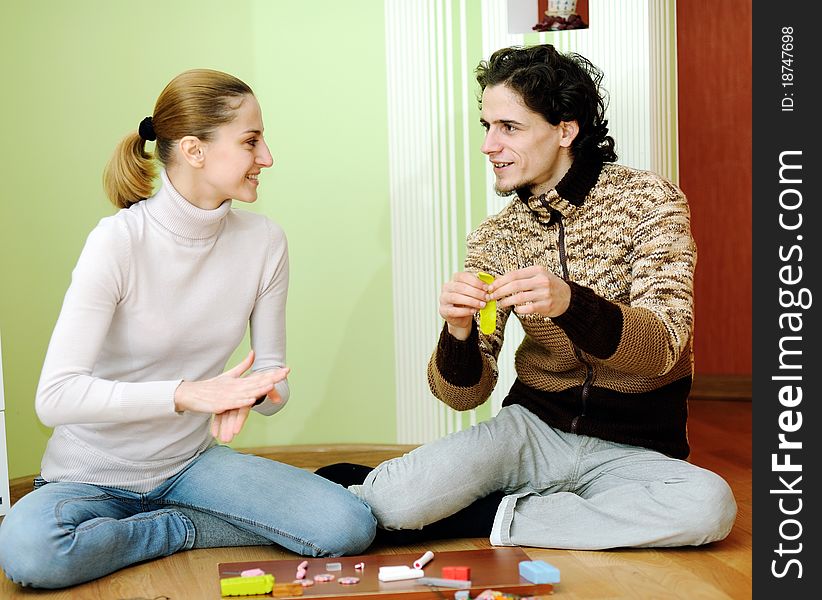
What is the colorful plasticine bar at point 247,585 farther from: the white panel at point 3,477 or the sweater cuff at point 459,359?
the white panel at point 3,477

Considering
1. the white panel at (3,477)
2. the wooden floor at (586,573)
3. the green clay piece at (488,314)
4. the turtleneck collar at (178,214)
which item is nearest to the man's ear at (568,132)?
the green clay piece at (488,314)

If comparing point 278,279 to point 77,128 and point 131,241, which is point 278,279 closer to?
point 131,241

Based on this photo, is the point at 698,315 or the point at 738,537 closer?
the point at 738,537

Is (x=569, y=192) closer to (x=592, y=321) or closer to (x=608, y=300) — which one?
(x=608, y=300)

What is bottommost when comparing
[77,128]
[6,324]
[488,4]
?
[6,324]

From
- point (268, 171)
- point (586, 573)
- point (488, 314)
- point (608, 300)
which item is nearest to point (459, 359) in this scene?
point (488, 314)

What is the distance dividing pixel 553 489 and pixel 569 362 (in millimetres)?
255

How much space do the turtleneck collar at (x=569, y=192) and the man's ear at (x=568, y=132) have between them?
0.17ft

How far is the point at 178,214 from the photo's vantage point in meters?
1.88

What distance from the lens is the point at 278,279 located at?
2.04 metres

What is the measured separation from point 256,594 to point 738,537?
0.93 m

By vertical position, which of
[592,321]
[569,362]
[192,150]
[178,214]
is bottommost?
[569,362]
